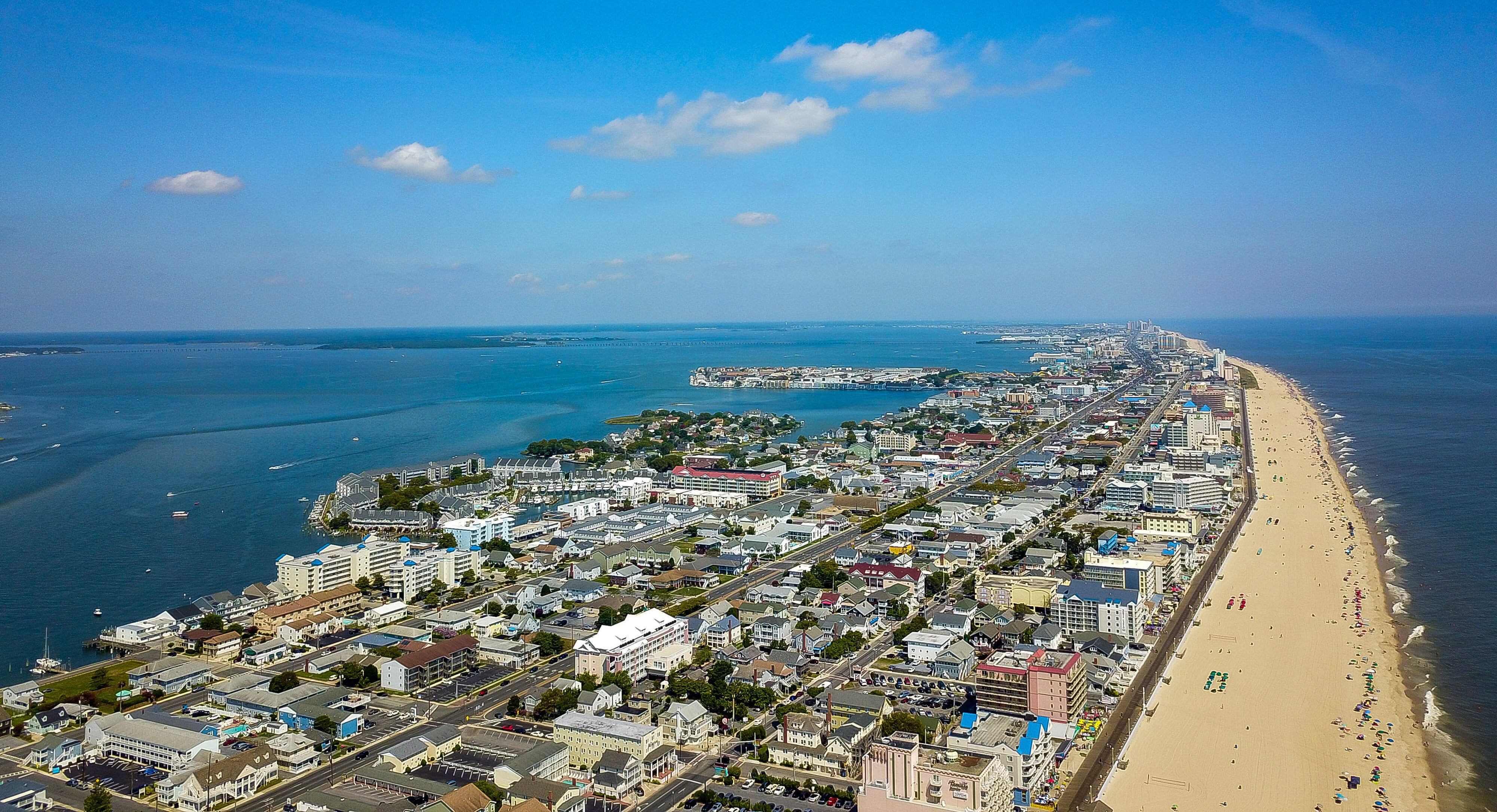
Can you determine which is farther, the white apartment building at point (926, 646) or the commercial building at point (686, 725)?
the white apartment building at point (926, 646)

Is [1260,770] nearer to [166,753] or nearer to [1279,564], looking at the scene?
[1279,564]

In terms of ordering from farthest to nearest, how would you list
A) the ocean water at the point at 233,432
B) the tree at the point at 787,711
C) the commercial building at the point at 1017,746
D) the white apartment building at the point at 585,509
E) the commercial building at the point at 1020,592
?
the white apartment building at the point at 585,509, the ocean water at the point at 233,432, the commercial building at the point at 1020,592, the tree at the point at 787,711, the commercial building at the point at 1017,746

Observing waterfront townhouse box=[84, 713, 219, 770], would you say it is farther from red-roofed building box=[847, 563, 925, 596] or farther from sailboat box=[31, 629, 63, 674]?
red-roofed building box=[847, 563, 925, 596]

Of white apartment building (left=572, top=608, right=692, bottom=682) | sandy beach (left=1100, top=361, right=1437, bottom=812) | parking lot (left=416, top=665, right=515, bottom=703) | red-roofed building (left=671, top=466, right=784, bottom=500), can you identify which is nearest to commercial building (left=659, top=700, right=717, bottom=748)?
white apartment building (left=572, top=608, right=692, bottom=682)

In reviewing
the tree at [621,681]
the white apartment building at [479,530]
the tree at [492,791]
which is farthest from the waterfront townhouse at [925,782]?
the white apartment building at [479,530]

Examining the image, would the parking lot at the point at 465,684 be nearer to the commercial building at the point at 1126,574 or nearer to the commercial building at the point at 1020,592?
the commercial building at the point at 1020,592
